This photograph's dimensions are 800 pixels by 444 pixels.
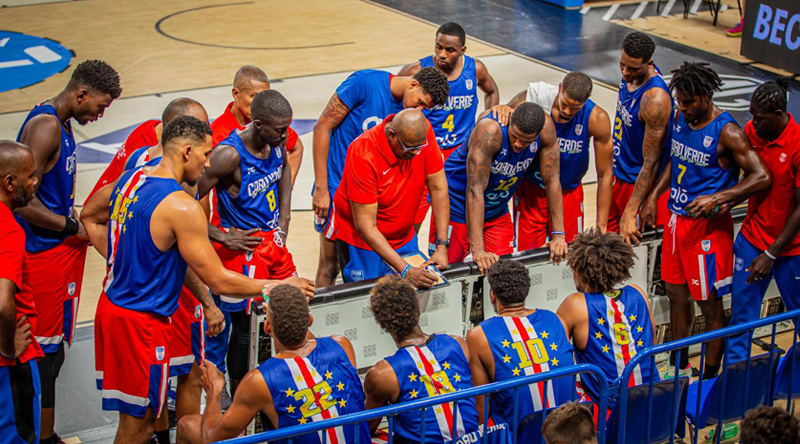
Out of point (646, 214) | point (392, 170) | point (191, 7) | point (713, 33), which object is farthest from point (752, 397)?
point (191, 7)

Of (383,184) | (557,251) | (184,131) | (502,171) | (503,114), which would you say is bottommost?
(557,251)

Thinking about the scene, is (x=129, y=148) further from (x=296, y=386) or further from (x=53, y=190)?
(x=296, y=386)

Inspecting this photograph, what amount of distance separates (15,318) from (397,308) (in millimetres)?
1812

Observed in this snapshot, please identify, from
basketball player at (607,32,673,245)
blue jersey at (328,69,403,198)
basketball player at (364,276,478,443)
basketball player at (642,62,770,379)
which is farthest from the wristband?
basketball player at (642,62,770,379)

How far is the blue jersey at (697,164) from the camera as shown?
5777 millimetres

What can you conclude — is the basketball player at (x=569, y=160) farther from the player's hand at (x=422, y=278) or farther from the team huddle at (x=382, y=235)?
the player's hand at (x=422, y=278)

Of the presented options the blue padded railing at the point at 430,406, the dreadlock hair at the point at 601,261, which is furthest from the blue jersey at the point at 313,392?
the dreadlock hair at the point at 601,261

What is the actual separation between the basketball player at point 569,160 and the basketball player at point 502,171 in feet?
0.54

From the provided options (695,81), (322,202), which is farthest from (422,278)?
(695,81)

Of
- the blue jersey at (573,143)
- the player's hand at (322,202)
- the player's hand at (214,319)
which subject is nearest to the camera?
the player's hand at (214,319)

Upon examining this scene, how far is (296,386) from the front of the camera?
4008mm

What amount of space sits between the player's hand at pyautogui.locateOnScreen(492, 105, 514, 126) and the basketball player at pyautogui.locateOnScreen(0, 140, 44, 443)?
9.92 feet

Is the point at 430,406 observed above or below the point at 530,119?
below

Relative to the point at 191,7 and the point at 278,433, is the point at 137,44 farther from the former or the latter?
the point at 278,433
